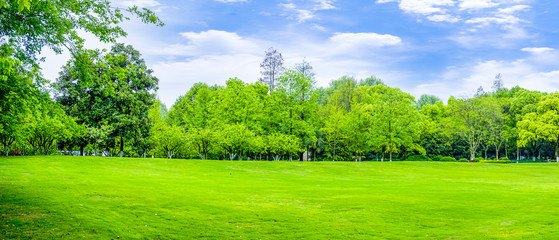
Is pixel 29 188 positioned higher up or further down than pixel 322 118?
further down

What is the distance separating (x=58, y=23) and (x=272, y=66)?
61920mm

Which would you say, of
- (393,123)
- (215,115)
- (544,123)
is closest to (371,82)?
(544,123)

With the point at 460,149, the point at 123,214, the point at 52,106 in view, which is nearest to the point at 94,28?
the point at 52,106

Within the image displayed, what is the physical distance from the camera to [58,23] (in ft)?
44.1

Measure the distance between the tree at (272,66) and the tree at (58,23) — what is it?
58.8m

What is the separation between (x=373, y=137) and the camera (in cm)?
5828

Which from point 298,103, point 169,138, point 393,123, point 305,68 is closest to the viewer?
point 169,138

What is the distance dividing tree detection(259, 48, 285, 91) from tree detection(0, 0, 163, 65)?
58.8m

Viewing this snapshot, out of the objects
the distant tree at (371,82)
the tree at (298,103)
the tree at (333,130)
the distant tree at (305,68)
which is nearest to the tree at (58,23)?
the tree at (298,103)

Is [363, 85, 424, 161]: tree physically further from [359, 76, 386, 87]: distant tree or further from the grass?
[359, 76, 386, 87]: distant tree

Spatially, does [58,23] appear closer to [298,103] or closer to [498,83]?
[298,103]

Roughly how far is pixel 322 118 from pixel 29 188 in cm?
5068

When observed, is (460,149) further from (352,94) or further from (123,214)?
(123,214)

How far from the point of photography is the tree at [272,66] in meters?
74.0
